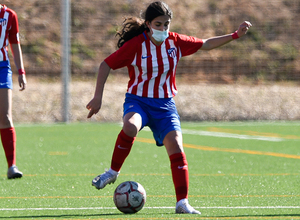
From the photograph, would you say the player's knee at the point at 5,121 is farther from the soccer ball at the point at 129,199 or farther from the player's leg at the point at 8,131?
the soccer ball at the point at 129,199

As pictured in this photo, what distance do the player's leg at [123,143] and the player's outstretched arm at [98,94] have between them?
0.25m

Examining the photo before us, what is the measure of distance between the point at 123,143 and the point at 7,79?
5.82 feet

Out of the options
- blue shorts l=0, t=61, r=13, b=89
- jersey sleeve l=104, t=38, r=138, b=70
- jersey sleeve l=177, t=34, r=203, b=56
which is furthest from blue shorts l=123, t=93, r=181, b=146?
blue shorts l=0, t=61, r=13, b=89

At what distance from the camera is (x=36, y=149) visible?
305 inches

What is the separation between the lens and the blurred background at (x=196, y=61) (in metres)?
13.2

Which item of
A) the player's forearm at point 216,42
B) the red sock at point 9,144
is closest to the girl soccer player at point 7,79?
the red sock at point 9,144

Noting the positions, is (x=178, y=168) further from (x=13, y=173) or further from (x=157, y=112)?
(x=13, y=173)

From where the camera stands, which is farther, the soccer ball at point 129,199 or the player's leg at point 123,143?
the player's leg at point 123,143

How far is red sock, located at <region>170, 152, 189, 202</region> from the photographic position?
3697 millimetres

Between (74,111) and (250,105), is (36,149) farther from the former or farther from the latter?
(250,105)

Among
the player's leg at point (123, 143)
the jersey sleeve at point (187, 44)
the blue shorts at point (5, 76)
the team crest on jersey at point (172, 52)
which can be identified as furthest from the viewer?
the blue shorts at point (5, 76)

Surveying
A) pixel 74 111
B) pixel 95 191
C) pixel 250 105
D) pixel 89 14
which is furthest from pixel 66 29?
pixel 95 191

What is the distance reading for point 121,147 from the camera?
4031 millimetres

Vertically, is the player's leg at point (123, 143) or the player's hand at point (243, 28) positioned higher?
the player's hand at point (243, 28)
